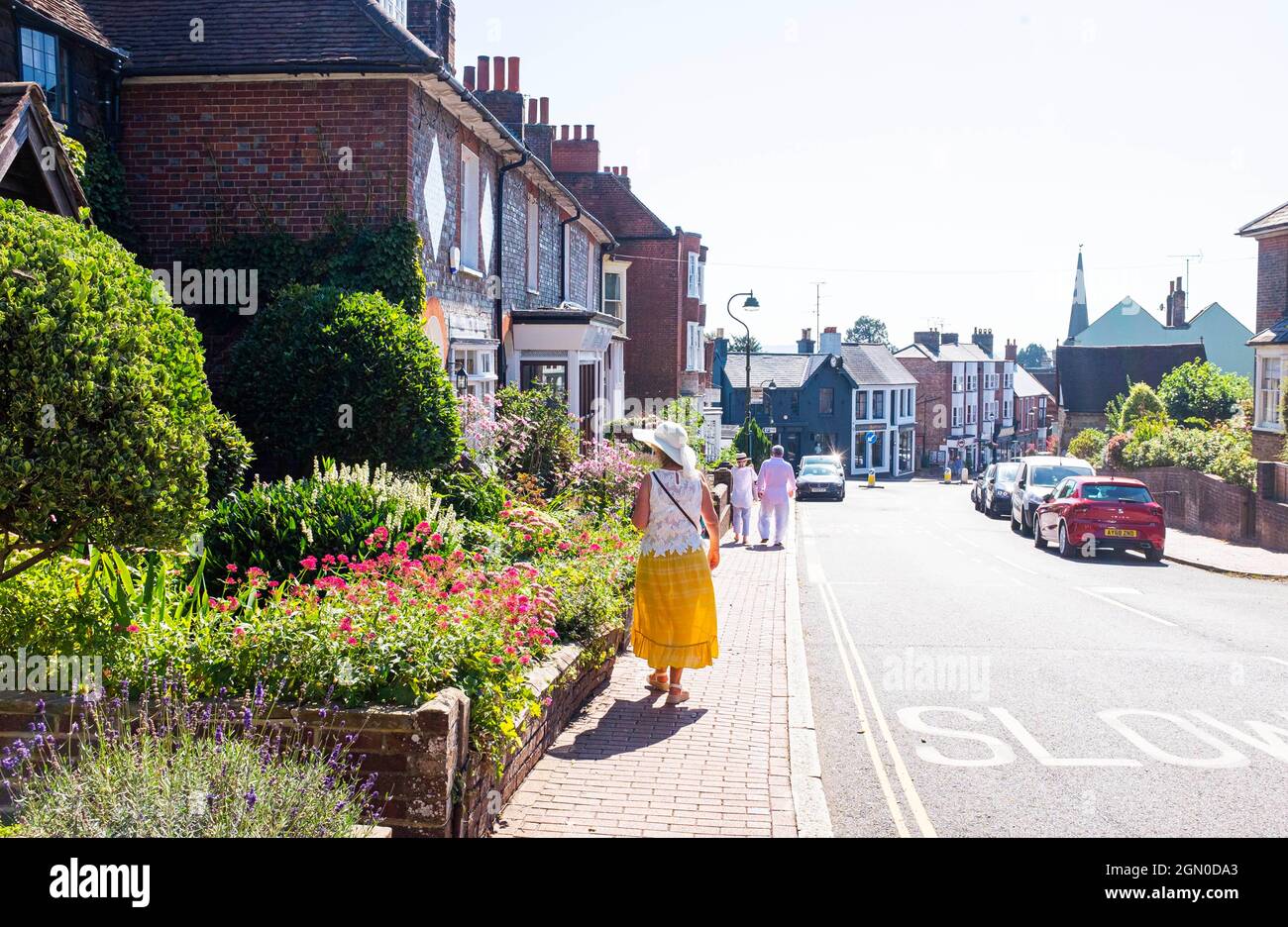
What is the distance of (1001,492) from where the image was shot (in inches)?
1384

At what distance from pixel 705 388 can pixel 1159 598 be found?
123 ft

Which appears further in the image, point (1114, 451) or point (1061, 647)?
point (1114, 451)

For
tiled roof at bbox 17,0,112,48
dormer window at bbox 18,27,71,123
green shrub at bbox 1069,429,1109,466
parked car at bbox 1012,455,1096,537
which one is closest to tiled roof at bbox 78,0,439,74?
tiled roof at bbox 17,0,112,48

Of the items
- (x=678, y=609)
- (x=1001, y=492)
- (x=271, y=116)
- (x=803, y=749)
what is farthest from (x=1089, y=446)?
(x=803, y=749)

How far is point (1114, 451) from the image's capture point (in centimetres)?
3794

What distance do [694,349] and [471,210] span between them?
29326 millimetres

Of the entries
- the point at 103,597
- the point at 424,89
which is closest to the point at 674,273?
the point at 424,89

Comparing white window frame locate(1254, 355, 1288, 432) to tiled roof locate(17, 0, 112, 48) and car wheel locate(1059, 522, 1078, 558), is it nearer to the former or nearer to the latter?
car wheel locate(1059, 522, 1078, 558)

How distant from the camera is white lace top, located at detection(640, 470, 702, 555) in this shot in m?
8.68

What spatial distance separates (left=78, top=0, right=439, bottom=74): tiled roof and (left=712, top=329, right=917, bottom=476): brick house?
200 feet

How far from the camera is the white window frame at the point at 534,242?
2364 centimetres

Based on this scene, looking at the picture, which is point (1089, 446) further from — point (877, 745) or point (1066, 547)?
point (877, 745)

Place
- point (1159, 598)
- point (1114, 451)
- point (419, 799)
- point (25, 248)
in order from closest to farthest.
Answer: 1. point (419, 799)
2. point (25, 248)
3. point (1159, 598)
4. point (1114, 451)
